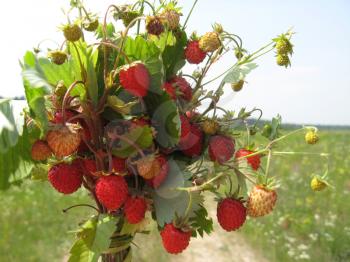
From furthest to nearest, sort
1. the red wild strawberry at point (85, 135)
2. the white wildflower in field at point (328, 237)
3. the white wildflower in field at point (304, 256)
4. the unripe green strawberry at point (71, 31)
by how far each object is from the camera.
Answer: the white wildflower in field at point (328, 237) → the white wildflower in field at point (304, 256) → the red wild strawberry at point (85, 135) → the unripe green strawberry at point (71, 31)

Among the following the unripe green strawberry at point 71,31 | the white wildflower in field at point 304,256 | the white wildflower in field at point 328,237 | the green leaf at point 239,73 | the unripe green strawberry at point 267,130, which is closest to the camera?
the unripe green strawberry at point 71,31

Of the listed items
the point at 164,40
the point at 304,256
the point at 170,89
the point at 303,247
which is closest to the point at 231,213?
the point at 170,89

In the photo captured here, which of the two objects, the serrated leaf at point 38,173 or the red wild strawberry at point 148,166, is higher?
the red wild strawberry at point 148,166

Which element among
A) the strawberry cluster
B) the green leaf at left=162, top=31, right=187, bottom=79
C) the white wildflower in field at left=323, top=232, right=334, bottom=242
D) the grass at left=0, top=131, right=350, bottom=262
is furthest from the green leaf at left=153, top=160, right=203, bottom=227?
the white wildflower in field at left=323, top=232, right=334, bottom=242

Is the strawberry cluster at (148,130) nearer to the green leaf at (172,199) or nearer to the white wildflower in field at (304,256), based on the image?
the green leaf at (172,199)

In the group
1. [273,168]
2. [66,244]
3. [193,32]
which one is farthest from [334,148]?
[193,32]

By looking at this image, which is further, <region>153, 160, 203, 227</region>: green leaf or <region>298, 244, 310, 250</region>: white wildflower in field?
<region>298, 244, 310, 250</region>: white wildflower in field

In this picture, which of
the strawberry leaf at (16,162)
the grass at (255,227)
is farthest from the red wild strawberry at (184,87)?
the grass at (255,227)

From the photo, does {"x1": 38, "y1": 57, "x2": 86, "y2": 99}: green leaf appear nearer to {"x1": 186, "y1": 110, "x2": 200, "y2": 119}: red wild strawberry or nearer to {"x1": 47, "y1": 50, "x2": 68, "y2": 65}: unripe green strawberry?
{"x1": 47, "y1": 50, "x2": 68, "y2": 65}: unripe green strawberry

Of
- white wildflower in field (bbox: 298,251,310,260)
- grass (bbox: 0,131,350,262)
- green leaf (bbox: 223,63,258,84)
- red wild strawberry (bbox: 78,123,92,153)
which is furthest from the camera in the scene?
white wildflower in field (bbox: 298,251,310,260)

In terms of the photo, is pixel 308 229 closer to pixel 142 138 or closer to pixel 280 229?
pixel 280 229
